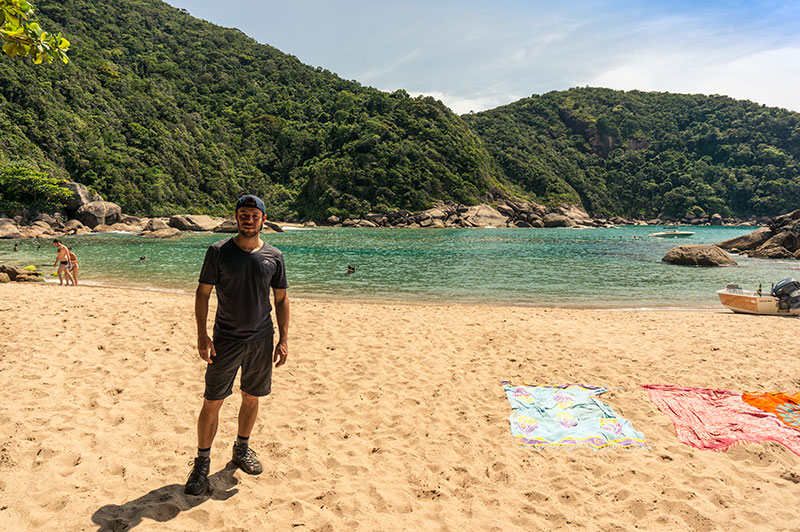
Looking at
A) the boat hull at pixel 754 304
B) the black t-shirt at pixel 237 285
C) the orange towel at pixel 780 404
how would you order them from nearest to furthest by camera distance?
1. the black t-shirt at pixel 237 285
2. the orange towel at pixel 780 404
3. the boat hull at pixel 754 304

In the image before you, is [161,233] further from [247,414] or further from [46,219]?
[247,414]

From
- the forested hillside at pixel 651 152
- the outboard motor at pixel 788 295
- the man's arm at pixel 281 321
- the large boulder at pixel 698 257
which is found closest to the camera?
the man's arm at pixel 281 321

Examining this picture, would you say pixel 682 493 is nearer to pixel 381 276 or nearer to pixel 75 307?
pixel 75 307

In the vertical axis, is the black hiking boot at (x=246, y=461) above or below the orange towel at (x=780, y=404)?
above

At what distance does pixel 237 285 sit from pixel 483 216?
88944mm

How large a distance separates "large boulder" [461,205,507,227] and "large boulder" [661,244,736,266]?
197 feet

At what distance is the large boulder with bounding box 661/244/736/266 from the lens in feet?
82.5

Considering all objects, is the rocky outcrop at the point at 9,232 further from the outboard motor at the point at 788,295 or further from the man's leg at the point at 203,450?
the outboard motor at the point at 788,295

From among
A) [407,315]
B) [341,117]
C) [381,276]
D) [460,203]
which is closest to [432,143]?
[460,203]

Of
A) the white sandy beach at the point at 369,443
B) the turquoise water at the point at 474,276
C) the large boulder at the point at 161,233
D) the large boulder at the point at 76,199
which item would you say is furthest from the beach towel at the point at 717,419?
the large boulder at the point at 76,199

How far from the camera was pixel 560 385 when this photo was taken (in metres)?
6.01

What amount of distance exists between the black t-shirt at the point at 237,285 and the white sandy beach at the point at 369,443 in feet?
4.64

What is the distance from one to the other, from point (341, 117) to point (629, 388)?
11692cm

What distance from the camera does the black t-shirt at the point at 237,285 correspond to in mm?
3334
